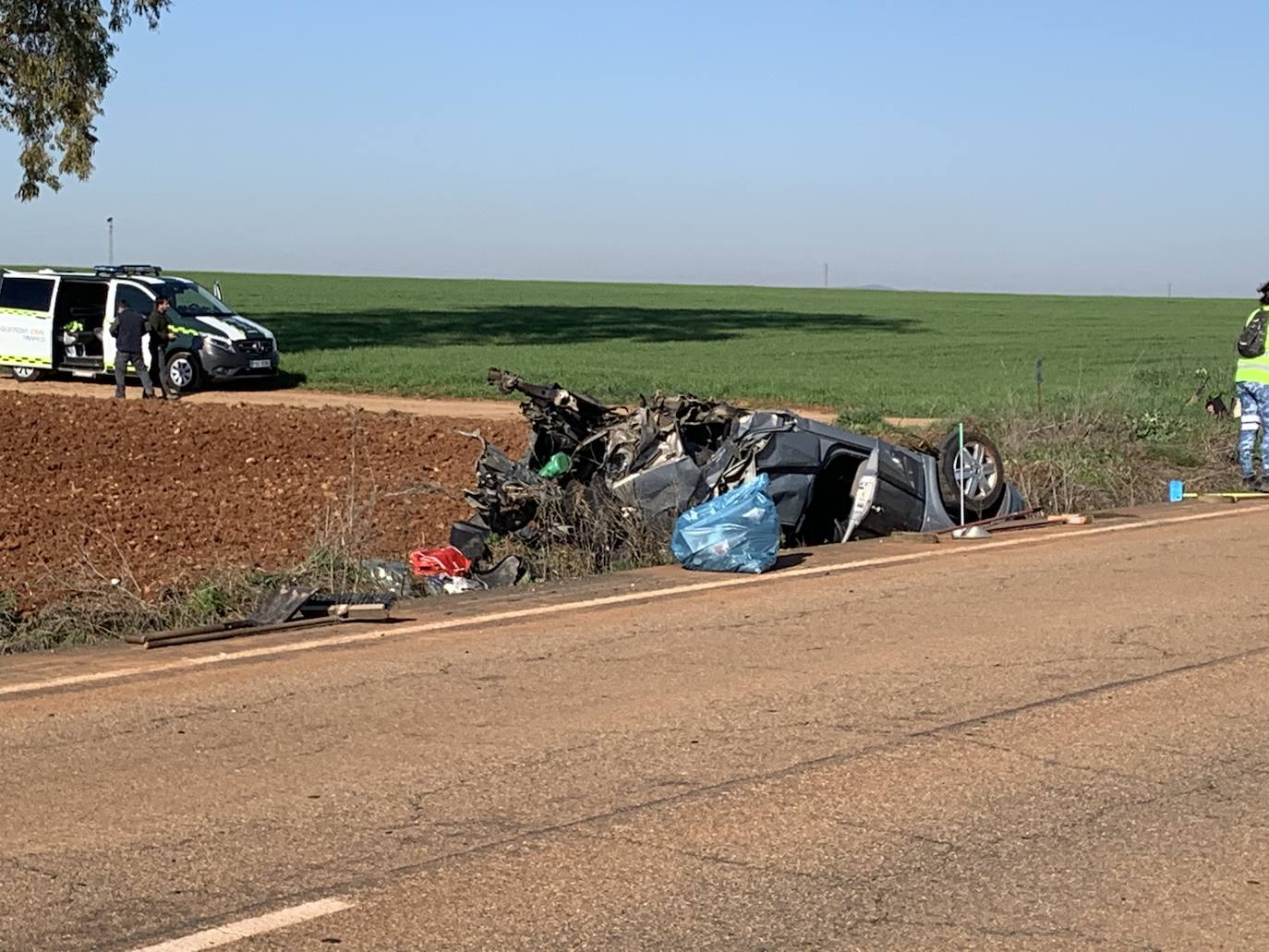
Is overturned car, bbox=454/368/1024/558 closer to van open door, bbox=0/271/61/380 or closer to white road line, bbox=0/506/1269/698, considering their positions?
white road line, bbox=0/506/1269/698

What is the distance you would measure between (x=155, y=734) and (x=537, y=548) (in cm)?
563

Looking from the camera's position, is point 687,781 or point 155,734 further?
point 155,734

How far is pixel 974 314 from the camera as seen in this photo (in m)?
85.6

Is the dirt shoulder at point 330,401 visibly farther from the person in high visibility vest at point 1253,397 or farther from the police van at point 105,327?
the person in high visibility vest at point 1253,397

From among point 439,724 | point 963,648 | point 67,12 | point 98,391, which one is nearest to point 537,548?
point 963,648

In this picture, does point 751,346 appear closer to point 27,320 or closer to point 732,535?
point 27,320

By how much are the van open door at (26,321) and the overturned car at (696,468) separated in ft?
64.6

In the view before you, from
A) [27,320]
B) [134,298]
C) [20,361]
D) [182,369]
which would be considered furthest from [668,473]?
[20,361]

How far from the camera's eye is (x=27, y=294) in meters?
31.4

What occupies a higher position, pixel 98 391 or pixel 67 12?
pixel 67 12

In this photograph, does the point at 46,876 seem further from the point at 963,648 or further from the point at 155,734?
the point at 963,648

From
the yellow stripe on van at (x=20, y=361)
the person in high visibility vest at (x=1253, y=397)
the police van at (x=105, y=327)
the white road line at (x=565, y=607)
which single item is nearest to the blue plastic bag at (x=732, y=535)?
Result: the white road line at (x=565, y=607)

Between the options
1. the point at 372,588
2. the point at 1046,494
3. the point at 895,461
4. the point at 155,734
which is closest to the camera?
the point at 155,734

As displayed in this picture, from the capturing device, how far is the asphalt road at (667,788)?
5234mm
